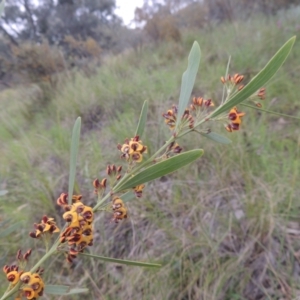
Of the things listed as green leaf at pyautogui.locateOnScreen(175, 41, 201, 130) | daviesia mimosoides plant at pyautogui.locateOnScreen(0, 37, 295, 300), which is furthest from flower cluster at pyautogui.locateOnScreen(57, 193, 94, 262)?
green leaf at pyautogui.locateOnScreen(175, 41, 201, 130)

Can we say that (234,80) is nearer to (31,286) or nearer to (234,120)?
(234,120)

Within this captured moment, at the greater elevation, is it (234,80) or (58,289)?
(234,80)

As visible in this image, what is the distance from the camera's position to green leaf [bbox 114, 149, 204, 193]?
0.32 m

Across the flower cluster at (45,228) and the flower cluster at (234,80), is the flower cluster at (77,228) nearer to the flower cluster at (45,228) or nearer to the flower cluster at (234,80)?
the flower cluster at (45,228)

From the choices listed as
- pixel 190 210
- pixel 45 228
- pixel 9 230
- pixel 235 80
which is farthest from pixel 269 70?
pixel 190 210

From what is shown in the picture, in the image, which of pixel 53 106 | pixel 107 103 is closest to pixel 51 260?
pixel 107 103

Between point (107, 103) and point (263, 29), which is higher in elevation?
point (107, 103)

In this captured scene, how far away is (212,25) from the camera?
14.5 feet

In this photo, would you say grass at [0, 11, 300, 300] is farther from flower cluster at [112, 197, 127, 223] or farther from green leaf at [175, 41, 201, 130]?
green leaf at [175, 41, 201, 130]

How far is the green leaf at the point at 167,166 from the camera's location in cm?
32

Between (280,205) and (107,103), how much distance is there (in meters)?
1.65

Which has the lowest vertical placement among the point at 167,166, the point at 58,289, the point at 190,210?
the point at 190,210

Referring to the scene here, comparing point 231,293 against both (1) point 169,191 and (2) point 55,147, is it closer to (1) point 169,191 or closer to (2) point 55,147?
(1) point 169,191

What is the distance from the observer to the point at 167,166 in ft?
1.08
